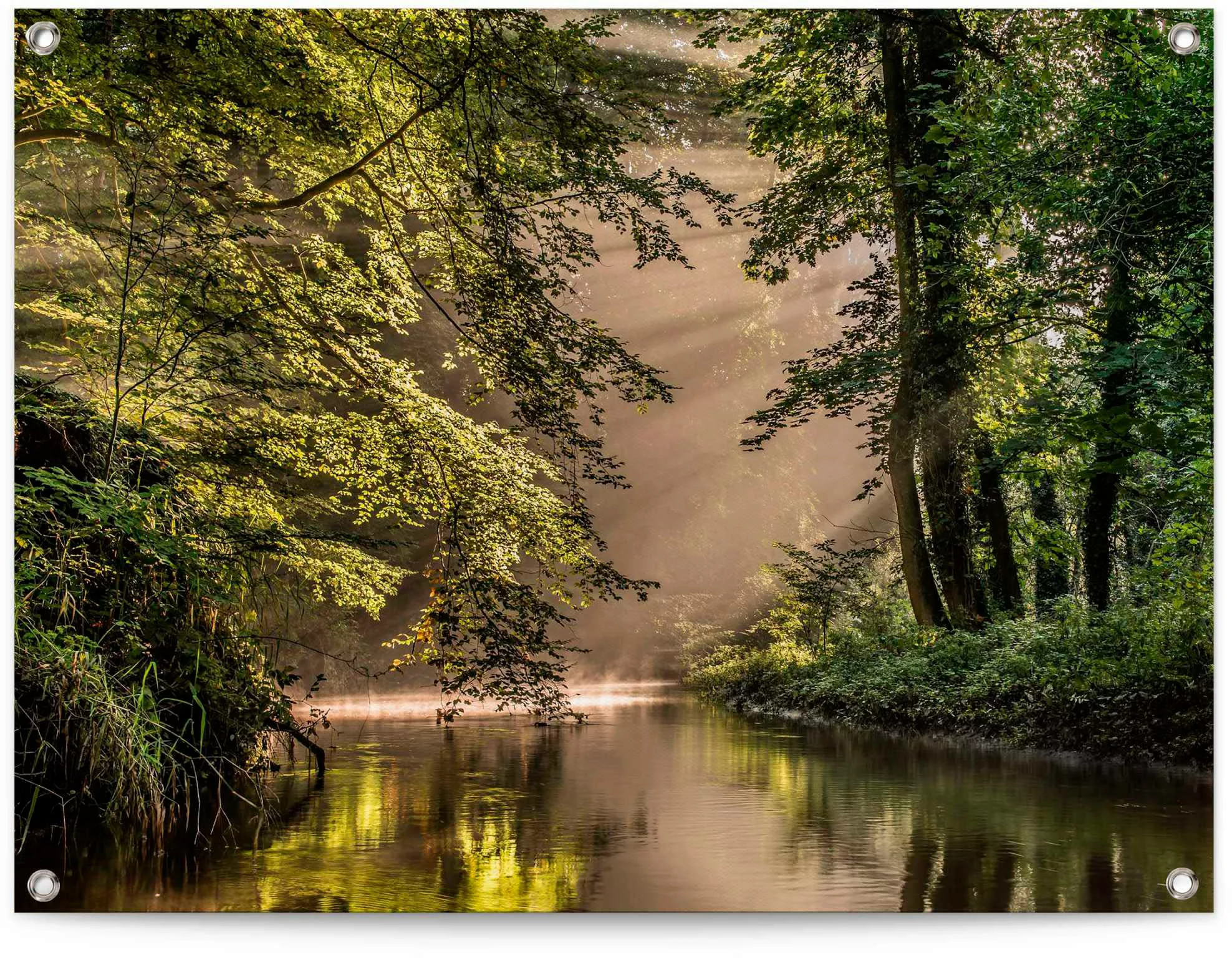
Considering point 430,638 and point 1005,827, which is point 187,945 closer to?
point 430,638

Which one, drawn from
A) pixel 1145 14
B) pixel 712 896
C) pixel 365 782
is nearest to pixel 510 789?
pixel 365 782

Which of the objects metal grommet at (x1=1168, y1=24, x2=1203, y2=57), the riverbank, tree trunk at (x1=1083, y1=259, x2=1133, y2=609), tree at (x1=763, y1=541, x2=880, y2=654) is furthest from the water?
metal grommet at (x1=1168, y1=24, x2=1203, y2=57)

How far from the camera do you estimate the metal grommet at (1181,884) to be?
2.61 meters

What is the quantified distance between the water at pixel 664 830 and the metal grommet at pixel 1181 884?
0.02 m

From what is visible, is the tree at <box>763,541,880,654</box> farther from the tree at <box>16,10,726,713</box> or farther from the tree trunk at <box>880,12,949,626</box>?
the tree at <box>16,10,726,713</box>

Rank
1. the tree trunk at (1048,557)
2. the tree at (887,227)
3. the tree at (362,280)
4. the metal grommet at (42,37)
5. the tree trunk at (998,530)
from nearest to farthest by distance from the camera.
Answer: the metal grommet at (42,37) → the tree at (362,280) → the tree trunk at (1048,557) → the tree at (887,227) → the tree trunk at (998,530)

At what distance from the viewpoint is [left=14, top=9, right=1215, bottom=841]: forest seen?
319cm

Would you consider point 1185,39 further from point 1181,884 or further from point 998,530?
point 1181,884

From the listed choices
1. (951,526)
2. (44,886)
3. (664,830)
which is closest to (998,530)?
(951,526)

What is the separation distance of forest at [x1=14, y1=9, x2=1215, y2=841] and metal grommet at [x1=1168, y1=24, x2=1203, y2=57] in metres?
0.05

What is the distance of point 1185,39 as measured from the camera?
3.13 metres

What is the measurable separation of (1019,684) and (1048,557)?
0.61m

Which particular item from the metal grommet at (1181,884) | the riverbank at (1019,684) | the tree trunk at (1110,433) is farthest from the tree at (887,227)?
the metal grommet at (1181,884)

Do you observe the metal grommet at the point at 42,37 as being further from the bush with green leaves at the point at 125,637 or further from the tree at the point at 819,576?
the tree at the point at 819,576
